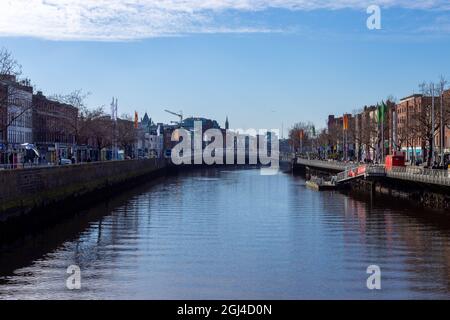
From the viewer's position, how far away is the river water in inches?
919

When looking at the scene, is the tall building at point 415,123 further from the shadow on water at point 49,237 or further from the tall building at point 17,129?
the tall building at point 17,129

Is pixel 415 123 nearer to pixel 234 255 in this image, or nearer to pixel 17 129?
pixel 17 129

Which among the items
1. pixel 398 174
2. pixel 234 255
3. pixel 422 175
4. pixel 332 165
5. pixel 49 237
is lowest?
pixel 234 255

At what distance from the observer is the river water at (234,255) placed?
23344 mm

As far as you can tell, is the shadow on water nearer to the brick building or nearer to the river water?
the river water

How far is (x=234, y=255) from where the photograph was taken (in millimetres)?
29859

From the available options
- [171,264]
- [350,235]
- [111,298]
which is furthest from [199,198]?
[111,298]

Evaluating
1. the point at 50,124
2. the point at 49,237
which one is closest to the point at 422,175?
the point at 49,237

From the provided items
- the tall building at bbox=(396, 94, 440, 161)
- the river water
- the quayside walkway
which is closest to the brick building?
the quayside walkway

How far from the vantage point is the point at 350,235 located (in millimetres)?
36625

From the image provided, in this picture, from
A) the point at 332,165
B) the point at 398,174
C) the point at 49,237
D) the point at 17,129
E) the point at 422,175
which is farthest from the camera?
the point at 17,129

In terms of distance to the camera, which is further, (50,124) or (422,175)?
(50,124)
